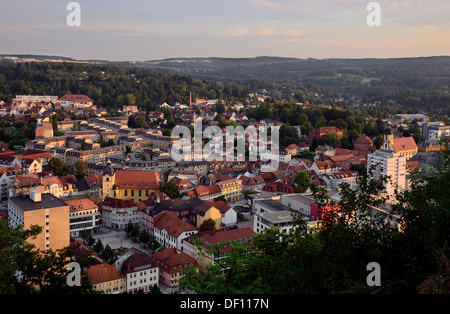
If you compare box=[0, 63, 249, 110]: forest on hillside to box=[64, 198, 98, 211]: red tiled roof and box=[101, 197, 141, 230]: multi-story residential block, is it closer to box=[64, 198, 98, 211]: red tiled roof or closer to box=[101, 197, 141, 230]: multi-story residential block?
box=[101, 197, 141, 230]: multi-story residential block

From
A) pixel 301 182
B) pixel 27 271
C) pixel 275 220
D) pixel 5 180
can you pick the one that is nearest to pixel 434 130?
pixel 301 182

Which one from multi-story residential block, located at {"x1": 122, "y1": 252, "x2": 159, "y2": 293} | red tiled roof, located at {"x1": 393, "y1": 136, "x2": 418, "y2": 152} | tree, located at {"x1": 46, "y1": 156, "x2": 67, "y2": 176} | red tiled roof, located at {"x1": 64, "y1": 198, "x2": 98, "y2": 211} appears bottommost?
multi-story residential block, located at {"x1": 122, "y1": 252, "x2": 159, "y2": 293}

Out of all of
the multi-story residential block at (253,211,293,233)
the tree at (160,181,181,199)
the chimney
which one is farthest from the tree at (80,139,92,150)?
the multi-story residential block at (253,211,293,233)

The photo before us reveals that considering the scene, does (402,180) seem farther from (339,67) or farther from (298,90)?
(339,67)

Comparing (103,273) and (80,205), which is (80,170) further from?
(103,273)

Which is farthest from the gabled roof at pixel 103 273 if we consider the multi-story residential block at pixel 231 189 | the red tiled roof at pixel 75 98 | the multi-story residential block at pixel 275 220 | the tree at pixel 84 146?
the red tiled roof at pixel 75 98
